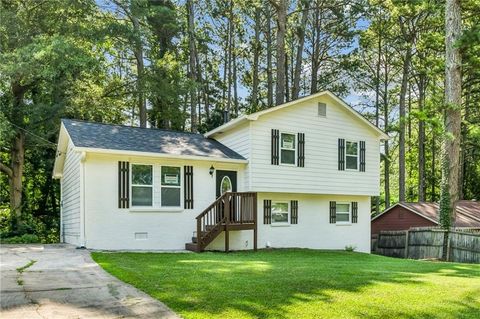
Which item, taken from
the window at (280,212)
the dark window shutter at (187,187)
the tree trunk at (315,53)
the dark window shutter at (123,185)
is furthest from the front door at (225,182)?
the tree trunk at (315,53)

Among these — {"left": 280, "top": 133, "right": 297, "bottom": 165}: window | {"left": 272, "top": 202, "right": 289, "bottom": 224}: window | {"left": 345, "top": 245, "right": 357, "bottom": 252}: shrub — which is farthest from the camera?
{"left": 345, "top": 245, "right": 357, "bottom": 252}: shrub

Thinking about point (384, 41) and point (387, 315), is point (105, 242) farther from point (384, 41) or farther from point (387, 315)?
point (384, 41)

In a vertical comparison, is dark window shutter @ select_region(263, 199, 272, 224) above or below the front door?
below

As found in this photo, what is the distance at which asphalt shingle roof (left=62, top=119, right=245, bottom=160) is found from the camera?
40.4ft

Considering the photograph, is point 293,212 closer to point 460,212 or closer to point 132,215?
point 132,215

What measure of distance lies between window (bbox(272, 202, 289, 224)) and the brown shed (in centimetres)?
790

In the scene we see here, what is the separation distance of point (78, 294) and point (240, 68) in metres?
24.7

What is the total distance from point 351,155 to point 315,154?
1.78m

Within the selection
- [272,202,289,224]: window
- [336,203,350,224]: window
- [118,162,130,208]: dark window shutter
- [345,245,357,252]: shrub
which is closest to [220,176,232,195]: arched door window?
[272,202,289,224]: window

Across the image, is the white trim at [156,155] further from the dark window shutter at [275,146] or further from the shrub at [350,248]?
the shrub at [350,248]

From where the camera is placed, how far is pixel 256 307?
4703 millimetres

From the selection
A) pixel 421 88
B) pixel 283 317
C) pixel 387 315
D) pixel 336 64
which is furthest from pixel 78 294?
pixel 421 88

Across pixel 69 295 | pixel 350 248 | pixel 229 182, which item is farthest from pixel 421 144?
pixel 69 295

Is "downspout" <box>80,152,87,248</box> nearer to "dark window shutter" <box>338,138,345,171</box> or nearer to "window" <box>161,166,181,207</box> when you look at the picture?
"window" <box>161,166,181,207</box>
